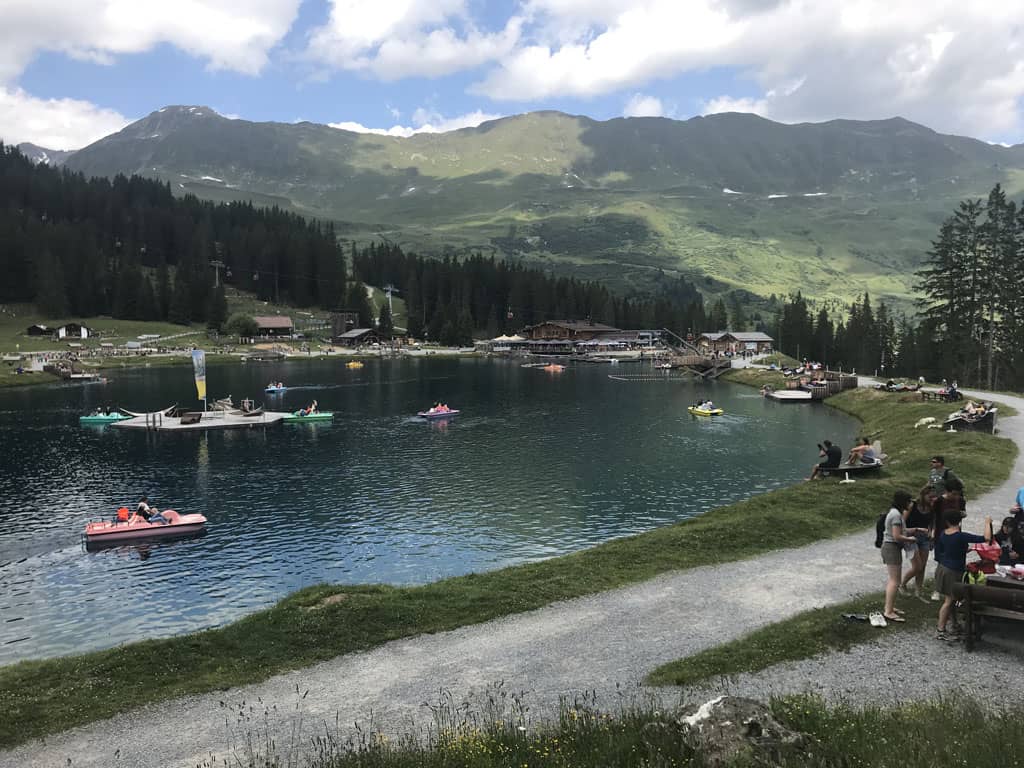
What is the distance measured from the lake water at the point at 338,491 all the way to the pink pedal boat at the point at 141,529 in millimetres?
1204

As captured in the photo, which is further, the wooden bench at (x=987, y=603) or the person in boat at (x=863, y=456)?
the person in boat at (x=863, y=456)

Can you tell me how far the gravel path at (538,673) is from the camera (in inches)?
587

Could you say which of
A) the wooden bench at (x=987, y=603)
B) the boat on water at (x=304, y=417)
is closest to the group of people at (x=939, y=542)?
the wooden bench at (x=987, y=603)

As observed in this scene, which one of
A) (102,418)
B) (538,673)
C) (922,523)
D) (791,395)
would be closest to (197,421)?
(102,418)

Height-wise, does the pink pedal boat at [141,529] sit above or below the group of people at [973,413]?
below

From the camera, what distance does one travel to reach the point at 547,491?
50094 millimetres

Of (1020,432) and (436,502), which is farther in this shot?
(1020,432)

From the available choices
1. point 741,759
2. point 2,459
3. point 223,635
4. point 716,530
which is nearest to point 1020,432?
point 716,530

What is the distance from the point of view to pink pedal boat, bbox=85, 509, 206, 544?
1548 inches

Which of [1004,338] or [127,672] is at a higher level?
[1004,338]

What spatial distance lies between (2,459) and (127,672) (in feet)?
190

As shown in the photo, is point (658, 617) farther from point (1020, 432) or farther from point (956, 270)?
point (956, 270)

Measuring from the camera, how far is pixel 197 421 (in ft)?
265

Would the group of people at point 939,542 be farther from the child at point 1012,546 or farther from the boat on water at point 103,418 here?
the boat on water at point 103,418
